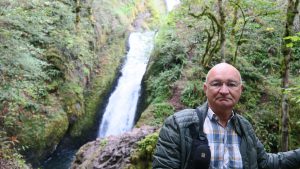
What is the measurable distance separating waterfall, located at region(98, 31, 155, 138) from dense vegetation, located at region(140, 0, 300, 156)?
1795 millimetres

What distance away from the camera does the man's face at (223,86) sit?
2.37 meters

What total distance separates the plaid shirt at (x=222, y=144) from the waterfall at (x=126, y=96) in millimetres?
13222

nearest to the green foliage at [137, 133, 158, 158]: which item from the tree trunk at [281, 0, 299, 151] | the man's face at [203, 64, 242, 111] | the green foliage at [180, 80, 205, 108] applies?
the tree trunk at [281, 0, 299, 151]

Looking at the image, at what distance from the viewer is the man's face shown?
2367 mm

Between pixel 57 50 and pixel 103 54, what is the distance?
545 centimetres

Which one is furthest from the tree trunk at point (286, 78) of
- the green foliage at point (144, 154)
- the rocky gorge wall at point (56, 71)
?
the rocky gorge wall at point (56, 71)

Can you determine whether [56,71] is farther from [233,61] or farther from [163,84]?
[233,61]

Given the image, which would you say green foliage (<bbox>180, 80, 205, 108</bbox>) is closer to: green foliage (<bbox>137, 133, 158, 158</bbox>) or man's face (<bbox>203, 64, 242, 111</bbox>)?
green foliage (<bbox>137, 133, 158, 158</bbox>)

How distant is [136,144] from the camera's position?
8.00 m

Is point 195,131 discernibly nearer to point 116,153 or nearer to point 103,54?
point 116,153

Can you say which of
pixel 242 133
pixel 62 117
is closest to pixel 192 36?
pixel 62 117

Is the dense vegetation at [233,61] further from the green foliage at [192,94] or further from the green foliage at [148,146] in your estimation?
the green foliage at [148,146]

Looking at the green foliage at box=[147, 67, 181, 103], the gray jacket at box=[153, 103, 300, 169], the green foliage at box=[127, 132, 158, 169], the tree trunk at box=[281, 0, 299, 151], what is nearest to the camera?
the gray jacket at box=[153, 103, 300, 169]

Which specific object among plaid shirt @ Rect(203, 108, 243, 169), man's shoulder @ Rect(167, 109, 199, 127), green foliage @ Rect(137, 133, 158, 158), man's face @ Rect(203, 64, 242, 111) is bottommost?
green foliage @ Rect(137, 133, 158, 158)
